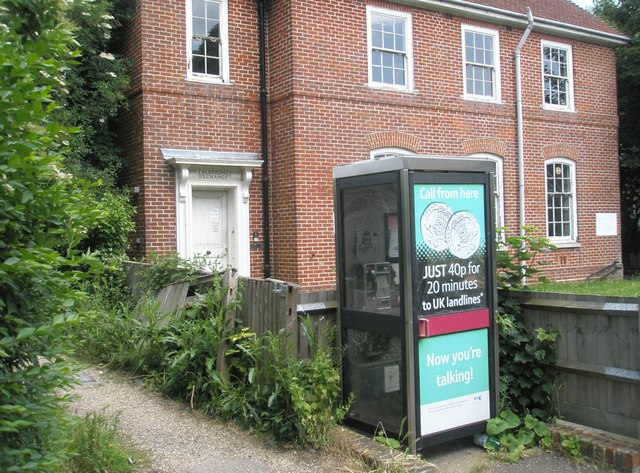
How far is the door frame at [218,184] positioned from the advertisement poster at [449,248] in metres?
6.66

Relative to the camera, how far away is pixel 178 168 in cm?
1131

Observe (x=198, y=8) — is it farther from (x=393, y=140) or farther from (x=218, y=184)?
(x=393, y=140)

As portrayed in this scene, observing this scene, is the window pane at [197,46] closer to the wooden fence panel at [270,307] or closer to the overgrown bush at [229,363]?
the overgrown bush at [229,363]

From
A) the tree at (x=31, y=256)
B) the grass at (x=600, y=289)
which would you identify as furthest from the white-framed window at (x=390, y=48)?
the tree at (x=31, y=256)

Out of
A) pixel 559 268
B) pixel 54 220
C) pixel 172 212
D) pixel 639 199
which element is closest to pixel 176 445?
pixel 54 220

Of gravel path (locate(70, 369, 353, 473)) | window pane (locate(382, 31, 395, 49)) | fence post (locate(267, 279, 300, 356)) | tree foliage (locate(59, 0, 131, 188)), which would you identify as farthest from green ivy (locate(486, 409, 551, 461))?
window pane (locate(382, 31, 395, 49))

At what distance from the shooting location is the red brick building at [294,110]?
11414mm

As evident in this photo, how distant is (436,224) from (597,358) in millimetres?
1795

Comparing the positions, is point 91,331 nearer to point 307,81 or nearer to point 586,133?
point 307,81

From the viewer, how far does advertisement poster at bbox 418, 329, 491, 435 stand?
522 centimetres

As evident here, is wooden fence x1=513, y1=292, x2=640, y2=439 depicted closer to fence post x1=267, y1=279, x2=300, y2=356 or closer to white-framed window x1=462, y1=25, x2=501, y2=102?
fence post x1=267, y1=279, x2=300, y2=356

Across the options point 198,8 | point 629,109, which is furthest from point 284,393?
point 629,109

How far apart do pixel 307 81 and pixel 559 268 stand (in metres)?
7.94

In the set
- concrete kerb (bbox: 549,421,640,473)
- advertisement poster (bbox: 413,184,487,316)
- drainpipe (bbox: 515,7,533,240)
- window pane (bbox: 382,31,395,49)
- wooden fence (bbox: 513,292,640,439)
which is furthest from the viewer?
drainpipe (bbox: 515,7,533,240)
